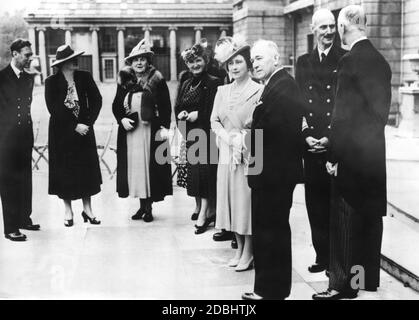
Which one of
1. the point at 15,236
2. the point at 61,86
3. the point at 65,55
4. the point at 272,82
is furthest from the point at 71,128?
the point at 272,82

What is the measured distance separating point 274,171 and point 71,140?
9.49ft

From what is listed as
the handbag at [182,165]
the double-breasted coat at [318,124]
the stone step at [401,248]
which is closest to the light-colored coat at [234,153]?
the double-breasted coat at [318,124]

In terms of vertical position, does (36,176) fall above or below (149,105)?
below

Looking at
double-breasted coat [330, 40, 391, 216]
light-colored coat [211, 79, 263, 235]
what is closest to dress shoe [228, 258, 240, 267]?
light-colored coat [211, 79, 263, 235]

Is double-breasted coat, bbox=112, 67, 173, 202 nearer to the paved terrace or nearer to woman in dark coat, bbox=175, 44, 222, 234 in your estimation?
woman in dark coat, bbox=175, 44, 222, 234

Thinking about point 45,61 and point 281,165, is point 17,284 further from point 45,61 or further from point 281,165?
point 45,61

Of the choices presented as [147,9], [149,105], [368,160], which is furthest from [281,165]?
[147,9]

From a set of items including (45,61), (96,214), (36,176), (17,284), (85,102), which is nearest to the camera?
(17,284)

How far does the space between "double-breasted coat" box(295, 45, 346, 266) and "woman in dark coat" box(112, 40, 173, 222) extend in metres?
2.05

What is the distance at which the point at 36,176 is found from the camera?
367 inches

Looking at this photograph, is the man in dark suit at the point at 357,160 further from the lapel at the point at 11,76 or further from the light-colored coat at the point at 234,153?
the lapel at the point at 11,76

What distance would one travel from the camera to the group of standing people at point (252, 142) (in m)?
4.00

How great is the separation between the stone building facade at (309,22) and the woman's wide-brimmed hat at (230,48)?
949 centimetres

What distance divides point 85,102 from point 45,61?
20866 millimetres
